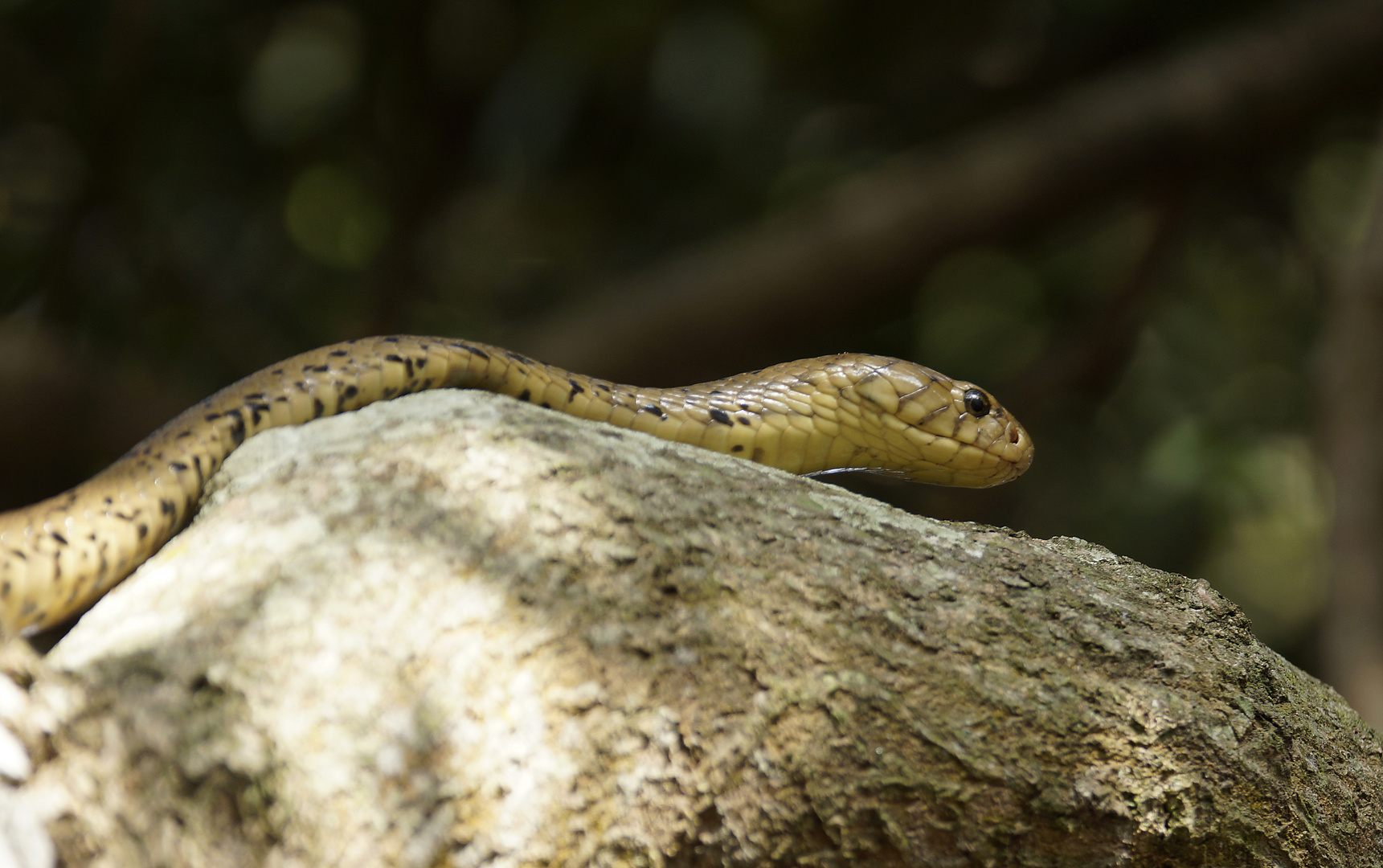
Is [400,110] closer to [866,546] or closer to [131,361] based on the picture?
[131,361]

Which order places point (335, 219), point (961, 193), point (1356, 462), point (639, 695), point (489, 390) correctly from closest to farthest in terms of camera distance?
point (639, 695)
point (489, 390)
point (1356, 462)
point (961, 193)
point (335, 219)

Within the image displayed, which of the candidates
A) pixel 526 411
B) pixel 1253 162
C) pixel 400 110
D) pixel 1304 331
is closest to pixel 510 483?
pixel 526 411

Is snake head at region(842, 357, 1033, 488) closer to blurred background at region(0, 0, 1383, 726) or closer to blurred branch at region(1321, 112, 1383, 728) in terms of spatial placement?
blurred branch at region(1321, 112, 1383, 728)

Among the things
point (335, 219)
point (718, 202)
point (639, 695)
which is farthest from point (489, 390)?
point (335, 219)

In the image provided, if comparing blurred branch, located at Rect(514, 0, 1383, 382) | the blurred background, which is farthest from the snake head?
blurred branch, located at Rect(514, 0, 1383, 382)

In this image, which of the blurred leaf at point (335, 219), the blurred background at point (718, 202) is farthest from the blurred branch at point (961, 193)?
the blurred leaf at point (335, 219)

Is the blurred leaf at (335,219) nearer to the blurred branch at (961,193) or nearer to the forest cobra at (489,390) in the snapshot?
the blurred branch at (961,193)

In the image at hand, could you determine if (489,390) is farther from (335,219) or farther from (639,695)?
(335,219)
